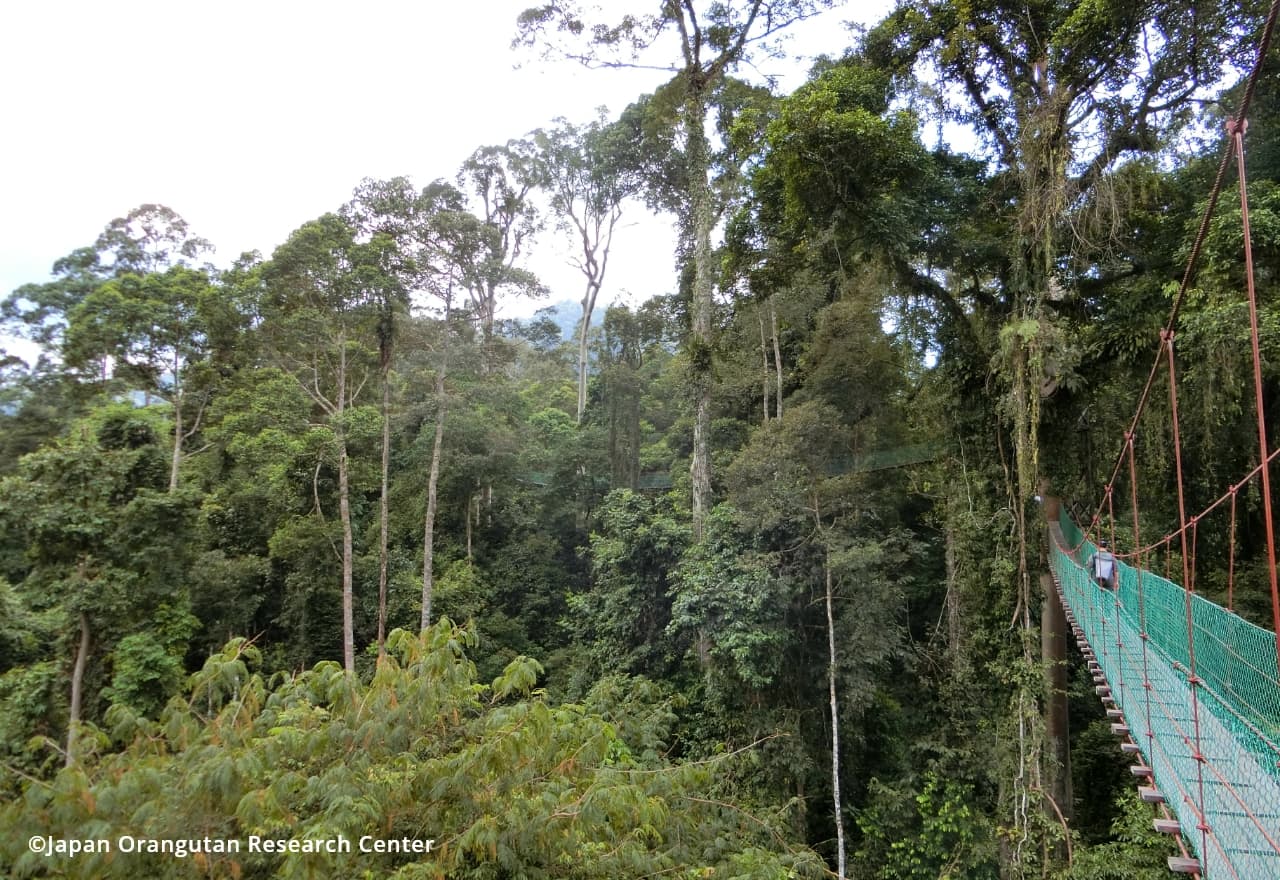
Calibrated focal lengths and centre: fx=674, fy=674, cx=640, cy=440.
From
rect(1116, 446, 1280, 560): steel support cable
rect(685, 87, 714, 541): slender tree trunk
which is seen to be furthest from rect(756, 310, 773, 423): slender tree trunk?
rect(1116, 446, 1280, 560): steel support cable

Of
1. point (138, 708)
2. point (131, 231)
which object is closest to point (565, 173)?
point (131, 231)

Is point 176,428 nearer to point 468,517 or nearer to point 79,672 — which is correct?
point 79,672

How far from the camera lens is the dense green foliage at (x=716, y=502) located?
2.81 metres

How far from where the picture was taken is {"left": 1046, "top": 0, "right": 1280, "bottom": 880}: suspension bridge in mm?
1905

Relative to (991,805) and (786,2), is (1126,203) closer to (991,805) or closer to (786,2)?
(786,2)

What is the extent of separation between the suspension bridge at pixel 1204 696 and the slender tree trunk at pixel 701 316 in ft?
14.1

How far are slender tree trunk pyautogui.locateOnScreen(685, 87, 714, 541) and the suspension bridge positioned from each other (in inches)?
169

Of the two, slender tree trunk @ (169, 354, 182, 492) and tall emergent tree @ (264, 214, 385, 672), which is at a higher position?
tall emergent tree @ (264, 214, 385, 672)

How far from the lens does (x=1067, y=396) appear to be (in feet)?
21.5

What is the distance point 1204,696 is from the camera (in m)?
2.77

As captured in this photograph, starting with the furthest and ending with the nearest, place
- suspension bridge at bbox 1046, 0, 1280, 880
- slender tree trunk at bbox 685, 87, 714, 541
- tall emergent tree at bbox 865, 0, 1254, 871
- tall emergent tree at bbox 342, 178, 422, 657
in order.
→ 1. tall emergent tree at bbox 342, 178, 422, 657
2. slender tree trunk at bbox 685, 87, 714, 541
3. tall emergent tree at bbox 865, 0, 1254, 871
4. suspension bridge at bbox 1046, 0, 1280, 880

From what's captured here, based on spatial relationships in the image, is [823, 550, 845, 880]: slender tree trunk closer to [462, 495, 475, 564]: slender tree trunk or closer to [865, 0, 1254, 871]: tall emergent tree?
[865, 0, 1254, 871]: tall emergent tree

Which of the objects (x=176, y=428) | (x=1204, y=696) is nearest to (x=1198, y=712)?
(x=1204, y=696)

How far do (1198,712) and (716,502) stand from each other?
6261mm
